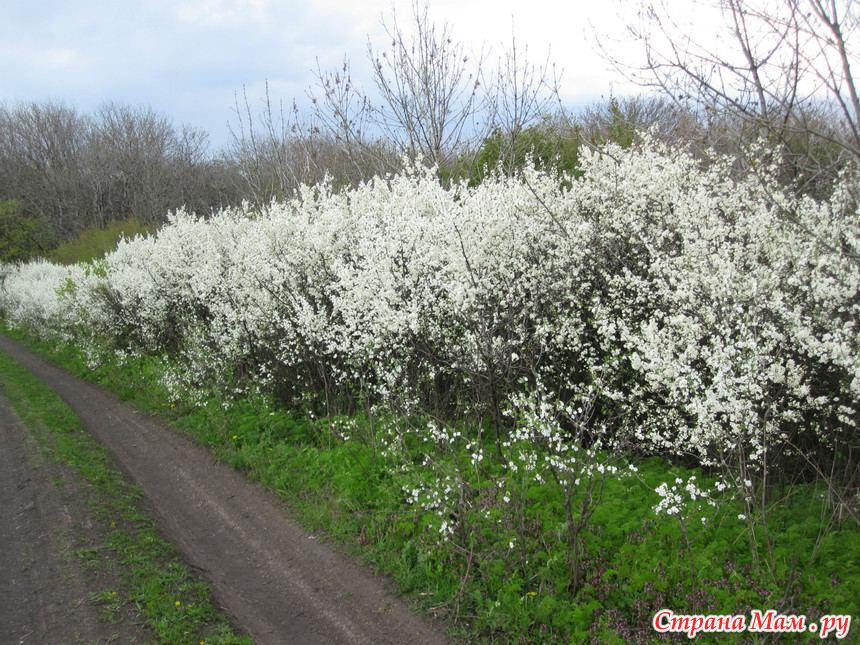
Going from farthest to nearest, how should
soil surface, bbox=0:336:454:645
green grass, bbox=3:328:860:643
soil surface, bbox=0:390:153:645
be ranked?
soil surface, bbox=0:336:454:645
soil surface, bbox=0:390:153:645
green grass, bbox=3:328:860:643

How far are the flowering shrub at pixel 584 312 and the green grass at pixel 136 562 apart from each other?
98.1 inches

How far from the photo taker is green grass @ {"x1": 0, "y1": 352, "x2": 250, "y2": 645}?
14.7ft

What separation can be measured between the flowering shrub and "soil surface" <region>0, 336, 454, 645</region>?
174 cm

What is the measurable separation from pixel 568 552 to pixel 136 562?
4116 millimetres

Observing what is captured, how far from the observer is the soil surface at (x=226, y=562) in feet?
14.9

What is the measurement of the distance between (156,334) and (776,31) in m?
14.0

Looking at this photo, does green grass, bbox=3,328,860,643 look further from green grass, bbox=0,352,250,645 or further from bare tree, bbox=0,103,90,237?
bare tree, bbox=0,103,90,237

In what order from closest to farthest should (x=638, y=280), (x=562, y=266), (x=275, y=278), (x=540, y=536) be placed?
(x=540, y=536) < (x=638, y=280) < (x=562, y=266) < (x=275, y=278)

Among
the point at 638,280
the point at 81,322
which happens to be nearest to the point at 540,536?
the point at 638,280

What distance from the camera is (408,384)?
7023 mm

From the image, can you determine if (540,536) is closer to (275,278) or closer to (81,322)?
(275,278)

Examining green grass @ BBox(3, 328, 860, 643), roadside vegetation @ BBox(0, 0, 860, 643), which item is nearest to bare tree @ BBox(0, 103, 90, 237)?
roadside vegetation @ BBox(0, 0, 860, 643)

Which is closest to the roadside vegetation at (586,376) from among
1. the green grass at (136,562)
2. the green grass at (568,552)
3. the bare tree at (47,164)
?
the green grass at (568,552)

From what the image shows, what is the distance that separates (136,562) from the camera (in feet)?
17.4
